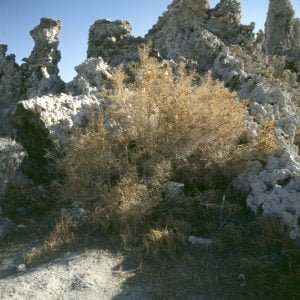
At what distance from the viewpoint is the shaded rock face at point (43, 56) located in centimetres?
1145

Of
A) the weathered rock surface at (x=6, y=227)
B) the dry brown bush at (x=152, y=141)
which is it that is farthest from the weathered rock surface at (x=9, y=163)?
the dry brown bush at (x=152, y=141)

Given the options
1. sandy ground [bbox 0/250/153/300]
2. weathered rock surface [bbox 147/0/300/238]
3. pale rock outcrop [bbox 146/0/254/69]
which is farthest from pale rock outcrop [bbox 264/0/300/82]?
sandy ground [bbox 0/250/153/300]

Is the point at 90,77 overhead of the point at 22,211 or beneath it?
overhead

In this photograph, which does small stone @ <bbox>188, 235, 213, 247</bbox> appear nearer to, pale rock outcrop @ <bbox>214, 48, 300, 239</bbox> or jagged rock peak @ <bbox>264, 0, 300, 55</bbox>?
pale rock outcrop @ <bbox>214, 48, 300, 239</bbox>

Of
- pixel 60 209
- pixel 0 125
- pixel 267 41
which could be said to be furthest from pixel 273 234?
pixel 267 41

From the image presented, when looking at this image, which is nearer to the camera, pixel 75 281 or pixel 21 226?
pixel 75 281

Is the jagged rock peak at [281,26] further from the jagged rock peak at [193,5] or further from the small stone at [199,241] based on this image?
the small stone at [199,241]

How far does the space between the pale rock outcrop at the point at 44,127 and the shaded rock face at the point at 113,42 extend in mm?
3680

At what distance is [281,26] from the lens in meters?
23.2

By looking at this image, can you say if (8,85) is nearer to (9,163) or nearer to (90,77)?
(90,77)

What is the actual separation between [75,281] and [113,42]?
8.60m

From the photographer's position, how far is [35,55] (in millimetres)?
13414

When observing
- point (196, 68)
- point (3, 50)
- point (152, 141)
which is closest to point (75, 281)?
point (152, 141)

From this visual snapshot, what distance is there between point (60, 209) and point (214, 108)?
3184 mm
